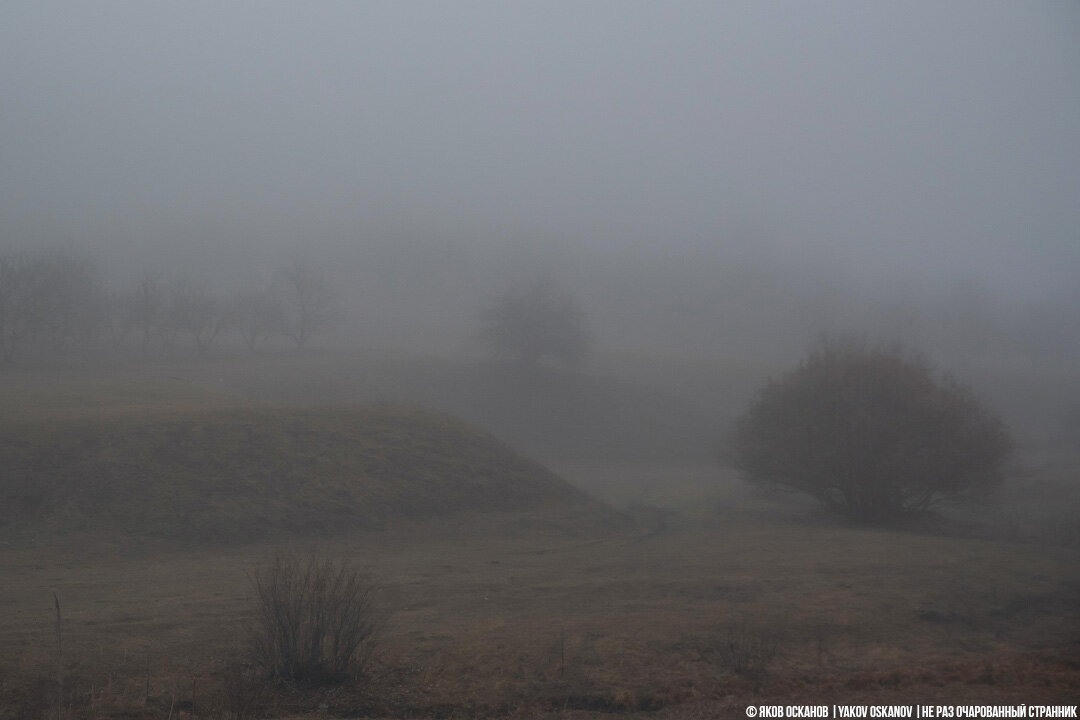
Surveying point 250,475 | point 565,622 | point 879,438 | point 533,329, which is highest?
point 533,329

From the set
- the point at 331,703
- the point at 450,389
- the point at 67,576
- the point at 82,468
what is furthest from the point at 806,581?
the point at 450,389

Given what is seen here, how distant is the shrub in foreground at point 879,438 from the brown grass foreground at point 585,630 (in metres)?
8.42

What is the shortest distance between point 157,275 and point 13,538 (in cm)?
7414

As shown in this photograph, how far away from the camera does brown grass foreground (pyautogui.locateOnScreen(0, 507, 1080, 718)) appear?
945 centimetres

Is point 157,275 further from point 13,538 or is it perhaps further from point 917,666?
point 917,666

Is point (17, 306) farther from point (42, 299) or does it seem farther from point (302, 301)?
point (302, 301)

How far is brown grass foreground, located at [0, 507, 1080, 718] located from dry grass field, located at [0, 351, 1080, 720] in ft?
0.17

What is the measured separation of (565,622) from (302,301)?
284ft

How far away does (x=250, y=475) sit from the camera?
92.3 feet

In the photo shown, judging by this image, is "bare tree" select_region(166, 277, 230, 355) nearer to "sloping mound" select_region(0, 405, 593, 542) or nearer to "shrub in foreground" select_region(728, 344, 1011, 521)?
"sloping mound" select_region(0, 405, 593, 542)

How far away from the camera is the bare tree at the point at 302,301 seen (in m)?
94.2

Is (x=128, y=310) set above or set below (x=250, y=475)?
above

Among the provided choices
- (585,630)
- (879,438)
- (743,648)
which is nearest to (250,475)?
(585,630)

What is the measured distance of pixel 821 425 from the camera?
3259 centimetres
